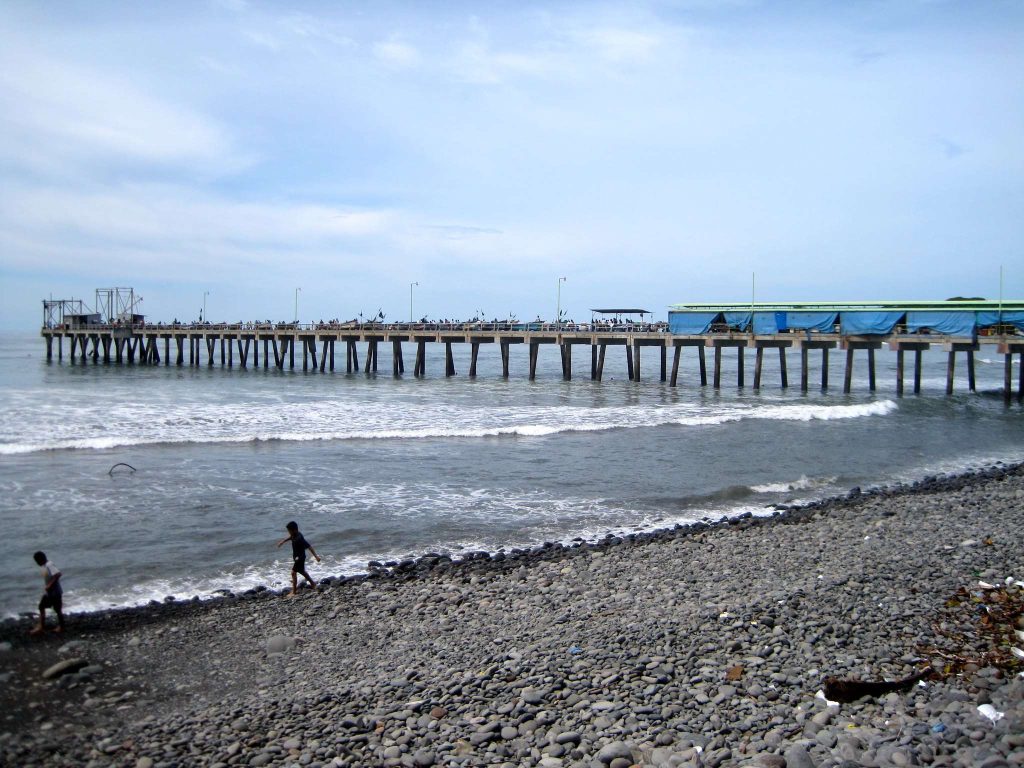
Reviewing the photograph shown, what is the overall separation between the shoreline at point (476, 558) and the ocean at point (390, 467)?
0.37 m

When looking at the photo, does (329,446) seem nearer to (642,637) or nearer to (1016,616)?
(642,637)

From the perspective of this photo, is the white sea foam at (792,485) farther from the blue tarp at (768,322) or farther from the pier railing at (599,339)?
the blue tarp at (768,322)

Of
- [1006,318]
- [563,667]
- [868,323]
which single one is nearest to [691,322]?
[868,323]

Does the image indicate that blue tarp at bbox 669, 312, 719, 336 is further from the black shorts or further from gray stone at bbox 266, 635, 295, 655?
the black shorts

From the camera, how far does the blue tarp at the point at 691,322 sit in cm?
4012

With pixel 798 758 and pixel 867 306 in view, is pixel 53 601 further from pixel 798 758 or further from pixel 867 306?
pixel 867 306

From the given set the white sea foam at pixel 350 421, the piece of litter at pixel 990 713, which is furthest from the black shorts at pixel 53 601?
the white sea foam at pixel 350 421

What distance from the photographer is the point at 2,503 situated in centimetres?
1535

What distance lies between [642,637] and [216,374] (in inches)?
1841

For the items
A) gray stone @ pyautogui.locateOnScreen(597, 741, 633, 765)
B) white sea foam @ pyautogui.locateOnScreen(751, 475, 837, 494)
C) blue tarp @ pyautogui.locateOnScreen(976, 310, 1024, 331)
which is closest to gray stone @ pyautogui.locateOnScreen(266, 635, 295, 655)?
gray stone @ pyautogui.locateOnScreen(597, 741, 633, 765)

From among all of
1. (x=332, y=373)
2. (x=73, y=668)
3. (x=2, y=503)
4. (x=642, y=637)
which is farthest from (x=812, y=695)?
(x=332, y=373)

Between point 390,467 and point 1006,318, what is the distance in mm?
27375

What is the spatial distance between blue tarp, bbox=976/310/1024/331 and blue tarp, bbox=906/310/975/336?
1.57ft

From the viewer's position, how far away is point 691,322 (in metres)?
40.7
